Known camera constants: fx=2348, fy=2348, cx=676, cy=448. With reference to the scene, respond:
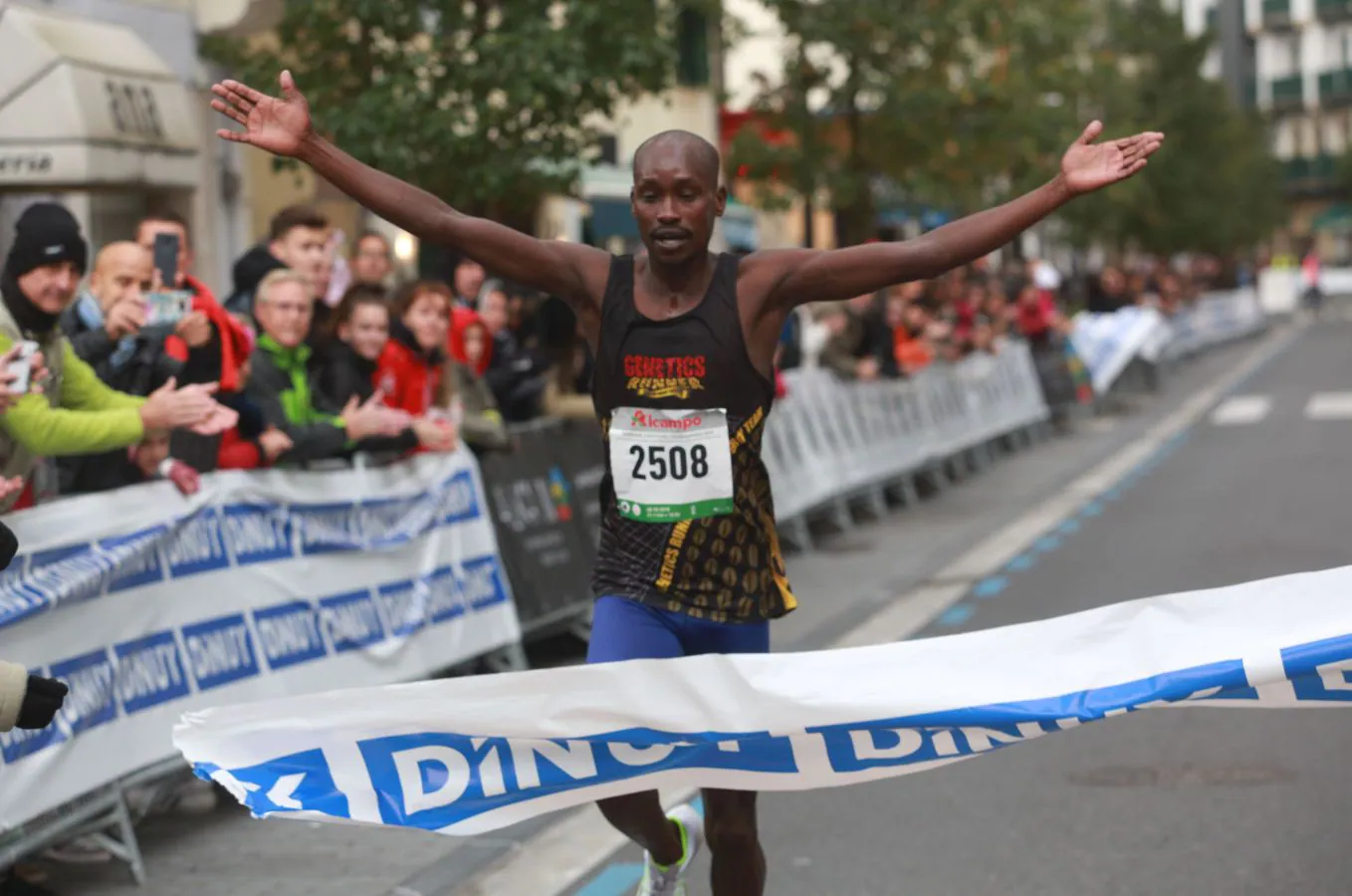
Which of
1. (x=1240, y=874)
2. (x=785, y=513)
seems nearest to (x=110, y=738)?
(x=1240, y=874)

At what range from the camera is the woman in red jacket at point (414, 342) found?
10.2 metres

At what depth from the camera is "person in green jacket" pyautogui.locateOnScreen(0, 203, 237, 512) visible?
22.0 feet

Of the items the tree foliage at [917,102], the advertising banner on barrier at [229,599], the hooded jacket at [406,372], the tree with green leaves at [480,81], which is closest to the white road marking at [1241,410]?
the tree foliage at [917,102]

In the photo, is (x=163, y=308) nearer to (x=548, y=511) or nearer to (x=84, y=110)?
(x=548, y=511)

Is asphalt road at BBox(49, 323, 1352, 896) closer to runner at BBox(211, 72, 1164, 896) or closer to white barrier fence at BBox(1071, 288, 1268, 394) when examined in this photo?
runner at BBox(211, 72, 1164, 896)

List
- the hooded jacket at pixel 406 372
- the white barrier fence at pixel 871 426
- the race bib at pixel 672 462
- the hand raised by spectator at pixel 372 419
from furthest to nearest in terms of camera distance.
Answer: the white barrier fence at pixel 871 426 → the hooded jacket at pixel 406 372 → the hand raised by spectator at pixel 372 419 → the race bib at pixel 672 462

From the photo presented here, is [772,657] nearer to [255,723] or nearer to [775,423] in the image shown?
[255,723]

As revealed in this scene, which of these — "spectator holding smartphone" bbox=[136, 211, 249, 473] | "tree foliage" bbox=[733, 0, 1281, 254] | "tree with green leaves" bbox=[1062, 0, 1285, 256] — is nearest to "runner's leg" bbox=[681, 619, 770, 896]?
"spectator holding smartphone" bbox=[136, 211, 249, 473]

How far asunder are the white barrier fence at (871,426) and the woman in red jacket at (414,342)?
363 centimetres

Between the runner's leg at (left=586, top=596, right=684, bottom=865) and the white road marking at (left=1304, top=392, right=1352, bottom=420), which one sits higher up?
the runner's leg at (left=586, top=596, right=684, bottom=865)

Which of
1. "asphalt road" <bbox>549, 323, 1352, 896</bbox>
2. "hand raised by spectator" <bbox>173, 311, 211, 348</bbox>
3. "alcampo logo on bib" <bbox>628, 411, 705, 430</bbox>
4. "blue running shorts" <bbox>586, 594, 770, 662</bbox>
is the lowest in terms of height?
"asphalt road" <bbox>549, 323, 1352, 896</bbox>

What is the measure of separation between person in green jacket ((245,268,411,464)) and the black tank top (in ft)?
12.1

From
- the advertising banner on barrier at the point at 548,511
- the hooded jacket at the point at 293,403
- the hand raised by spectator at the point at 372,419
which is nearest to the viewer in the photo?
the hooded jacket at the point at 293,403

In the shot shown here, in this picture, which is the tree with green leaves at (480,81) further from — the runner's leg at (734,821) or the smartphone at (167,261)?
the runner's leg at (734,821)
